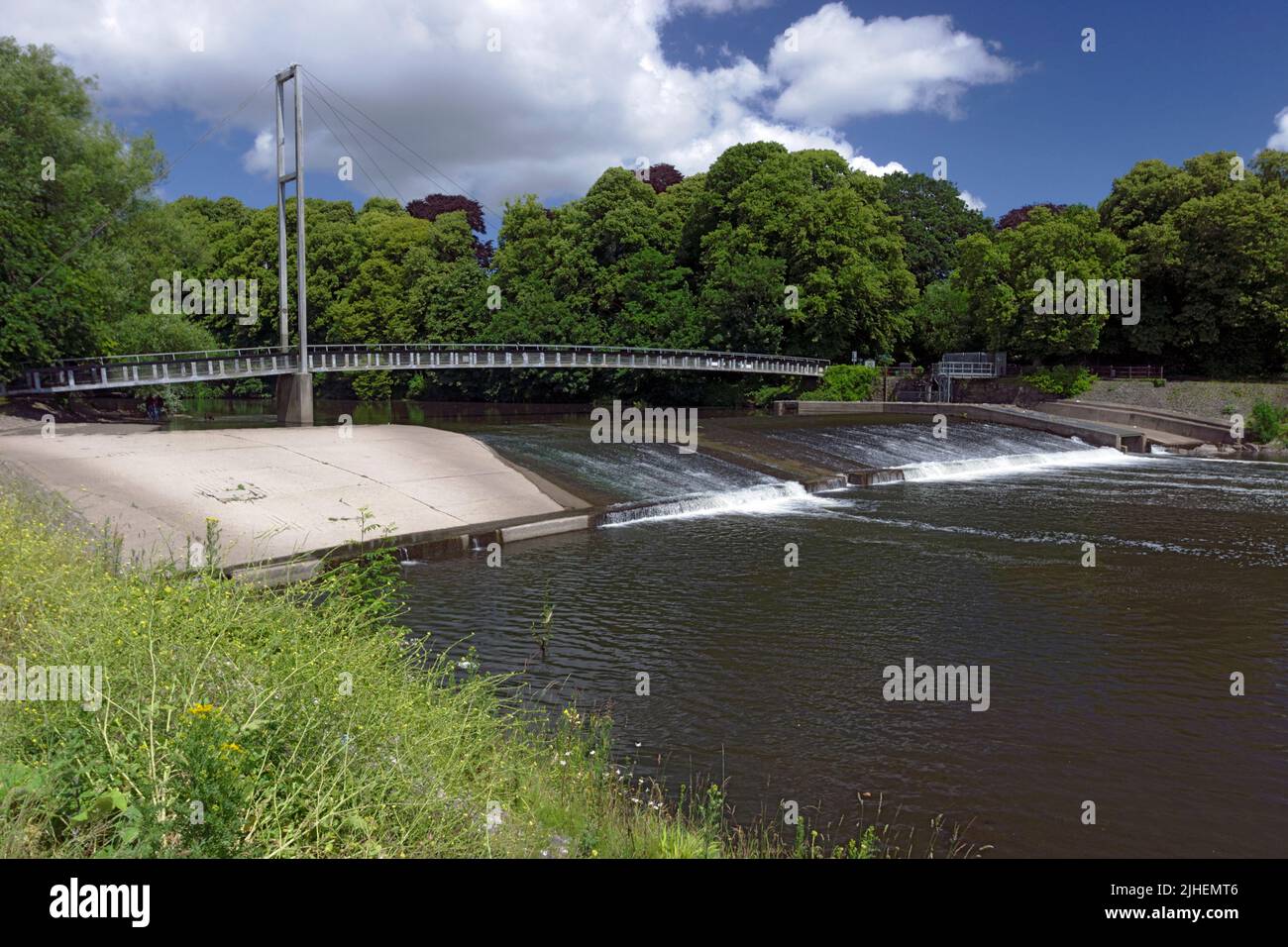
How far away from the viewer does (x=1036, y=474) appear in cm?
3341

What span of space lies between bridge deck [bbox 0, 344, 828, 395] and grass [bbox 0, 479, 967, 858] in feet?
97.7

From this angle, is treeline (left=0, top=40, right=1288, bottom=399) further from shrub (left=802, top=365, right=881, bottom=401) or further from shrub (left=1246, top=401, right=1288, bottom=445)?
shrub (left=1246, top=401, right=1288, bottom=445)

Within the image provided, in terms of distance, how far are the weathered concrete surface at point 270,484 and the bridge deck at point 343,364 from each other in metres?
12.4

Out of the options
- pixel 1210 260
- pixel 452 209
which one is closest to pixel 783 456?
pixel 1210 260

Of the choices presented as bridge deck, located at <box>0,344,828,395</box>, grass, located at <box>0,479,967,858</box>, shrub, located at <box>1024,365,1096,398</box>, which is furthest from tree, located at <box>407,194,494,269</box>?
grass, located at <box>0,479,967,858</box>

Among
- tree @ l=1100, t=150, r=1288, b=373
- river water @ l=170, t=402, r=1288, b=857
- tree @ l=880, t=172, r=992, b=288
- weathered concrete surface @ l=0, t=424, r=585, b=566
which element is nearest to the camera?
river water @ l=170, t=402, r=1288, b=857

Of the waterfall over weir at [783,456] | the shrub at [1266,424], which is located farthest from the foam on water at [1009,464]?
the shrub at [1266,424]

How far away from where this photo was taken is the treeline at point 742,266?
40156mm

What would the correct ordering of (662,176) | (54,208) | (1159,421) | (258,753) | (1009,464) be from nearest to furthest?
(258,753) → (1009,464) → (54,208) → (1159,421) → (662,176)

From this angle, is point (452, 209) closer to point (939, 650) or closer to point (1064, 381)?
point (1064, 381)

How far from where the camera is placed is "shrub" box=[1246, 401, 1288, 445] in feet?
145

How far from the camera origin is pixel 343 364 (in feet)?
161

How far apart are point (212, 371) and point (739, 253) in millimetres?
34335

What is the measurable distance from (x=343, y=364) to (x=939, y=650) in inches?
1690
